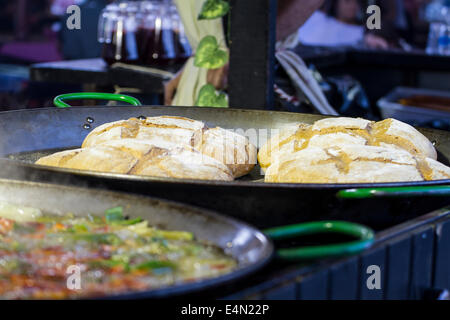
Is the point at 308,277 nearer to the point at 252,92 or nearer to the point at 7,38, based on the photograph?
the point at 252,92

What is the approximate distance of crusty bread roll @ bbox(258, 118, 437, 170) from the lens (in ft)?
7.02

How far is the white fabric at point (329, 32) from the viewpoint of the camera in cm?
809

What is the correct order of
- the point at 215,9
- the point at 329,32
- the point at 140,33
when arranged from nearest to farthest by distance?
the point at 215,9 < the point at 140,33 < the point at 329,32

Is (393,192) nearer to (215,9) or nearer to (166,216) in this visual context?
(166,216)

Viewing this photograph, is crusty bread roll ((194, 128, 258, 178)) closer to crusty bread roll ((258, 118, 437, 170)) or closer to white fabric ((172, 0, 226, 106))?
crusty bread roll ((258, 118, 437, 170))

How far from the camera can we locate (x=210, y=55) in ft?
11.8

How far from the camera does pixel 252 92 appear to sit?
2992 mm

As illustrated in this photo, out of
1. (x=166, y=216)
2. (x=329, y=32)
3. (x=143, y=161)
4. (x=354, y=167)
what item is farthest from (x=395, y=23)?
(x=166, y=216)

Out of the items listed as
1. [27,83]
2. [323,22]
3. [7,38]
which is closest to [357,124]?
[323,22]

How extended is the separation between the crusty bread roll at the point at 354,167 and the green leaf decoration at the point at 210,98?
62.0 inches

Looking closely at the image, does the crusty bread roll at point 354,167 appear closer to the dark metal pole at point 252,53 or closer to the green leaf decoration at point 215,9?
the dark metal pole at point 252,53

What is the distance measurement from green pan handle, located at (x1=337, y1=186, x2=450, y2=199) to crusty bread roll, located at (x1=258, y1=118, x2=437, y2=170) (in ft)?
2.04

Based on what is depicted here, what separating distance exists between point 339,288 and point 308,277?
120 millimetres

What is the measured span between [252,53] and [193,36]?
34.7 inches
